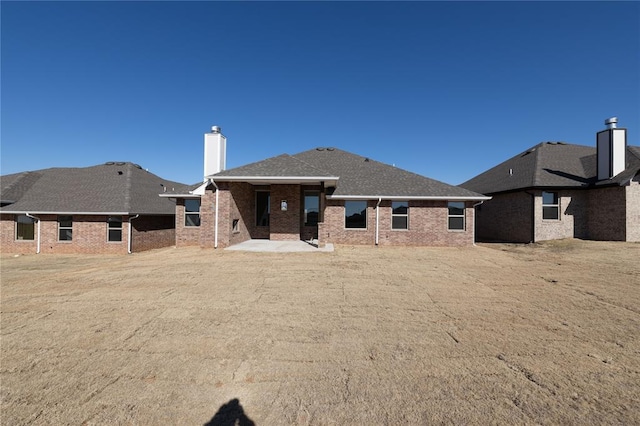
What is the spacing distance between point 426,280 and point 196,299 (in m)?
5.92

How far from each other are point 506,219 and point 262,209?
16.2 m

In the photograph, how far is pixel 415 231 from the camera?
48.4 feet

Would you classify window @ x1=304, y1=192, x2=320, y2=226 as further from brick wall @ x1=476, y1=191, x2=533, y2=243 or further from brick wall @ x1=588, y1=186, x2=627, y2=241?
brick wall @ x1=588, y1=186, x2=627, y2=241

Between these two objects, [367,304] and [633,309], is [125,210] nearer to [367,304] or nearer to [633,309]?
[367,304]

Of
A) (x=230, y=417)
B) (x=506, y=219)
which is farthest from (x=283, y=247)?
(x=506, y=219)

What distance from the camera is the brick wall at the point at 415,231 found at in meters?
14.7

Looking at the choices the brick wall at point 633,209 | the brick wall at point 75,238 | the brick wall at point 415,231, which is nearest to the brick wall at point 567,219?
the brick wall at point 633,209

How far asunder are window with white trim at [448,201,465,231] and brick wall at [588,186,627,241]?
8173 mm

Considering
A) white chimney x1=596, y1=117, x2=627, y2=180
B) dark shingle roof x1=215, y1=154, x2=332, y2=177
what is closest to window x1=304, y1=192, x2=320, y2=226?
dark shingle roof x1=215, y1=154, x2=332, y2=177

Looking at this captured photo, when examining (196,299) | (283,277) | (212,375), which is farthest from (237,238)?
(212,375)

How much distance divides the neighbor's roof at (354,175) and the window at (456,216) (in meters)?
0.62

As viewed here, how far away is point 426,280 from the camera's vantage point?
7570mm

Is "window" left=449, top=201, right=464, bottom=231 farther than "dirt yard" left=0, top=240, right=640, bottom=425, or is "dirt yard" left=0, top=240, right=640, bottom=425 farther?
"window" left=449, top=201, right=464, bottom=231

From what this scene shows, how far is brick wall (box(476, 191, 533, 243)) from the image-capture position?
1659 cm
